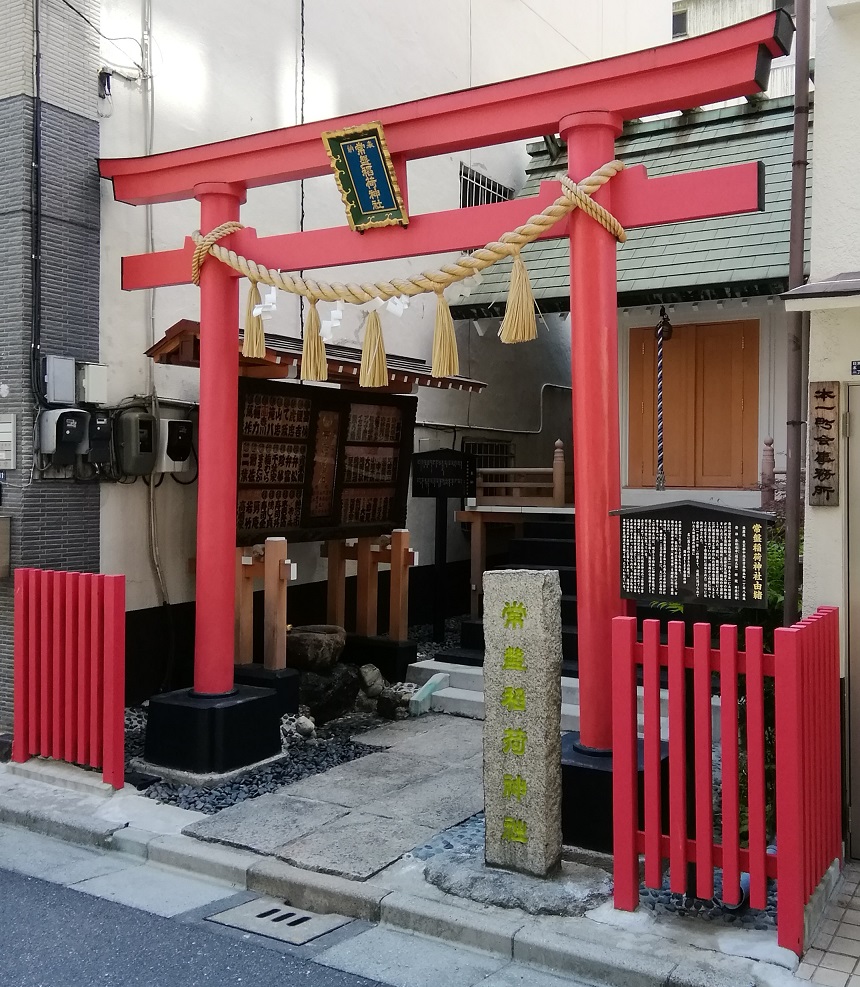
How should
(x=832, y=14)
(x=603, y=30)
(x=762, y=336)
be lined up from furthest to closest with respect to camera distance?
(x=603, y=30) → (x=762, y=336) → (x=832, y=14)

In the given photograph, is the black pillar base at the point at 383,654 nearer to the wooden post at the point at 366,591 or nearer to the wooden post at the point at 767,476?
the wooden post at the point at 366,591

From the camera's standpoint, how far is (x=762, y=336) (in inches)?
436

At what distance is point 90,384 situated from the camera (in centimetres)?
797

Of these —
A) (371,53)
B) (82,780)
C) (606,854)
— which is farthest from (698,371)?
(82,780)

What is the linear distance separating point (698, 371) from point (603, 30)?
8705 millimetres

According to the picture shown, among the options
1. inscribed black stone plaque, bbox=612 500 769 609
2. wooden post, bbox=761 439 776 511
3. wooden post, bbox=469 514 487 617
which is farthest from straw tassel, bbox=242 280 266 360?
wooden post, bbox=761 439 776 511

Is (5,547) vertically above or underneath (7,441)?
underneath

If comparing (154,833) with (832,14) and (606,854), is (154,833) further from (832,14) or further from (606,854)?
(832,14)

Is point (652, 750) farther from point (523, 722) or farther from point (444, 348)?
point (444, 348)

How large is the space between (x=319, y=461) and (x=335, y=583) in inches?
56.6

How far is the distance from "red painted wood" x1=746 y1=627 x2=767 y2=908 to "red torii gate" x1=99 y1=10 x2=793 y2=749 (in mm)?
1244

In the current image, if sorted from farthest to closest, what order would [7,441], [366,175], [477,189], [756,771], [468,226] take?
[477,189] → [7,441] → [366,175] → [468,226] → [756,771]

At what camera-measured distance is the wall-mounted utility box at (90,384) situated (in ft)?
26.1

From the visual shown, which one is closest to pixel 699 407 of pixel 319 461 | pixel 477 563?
pixel 477 563
